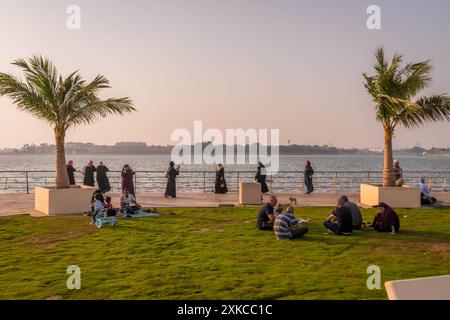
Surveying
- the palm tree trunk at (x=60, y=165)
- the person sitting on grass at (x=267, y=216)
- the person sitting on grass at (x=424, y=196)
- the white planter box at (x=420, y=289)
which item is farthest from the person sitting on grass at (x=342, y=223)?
the palm tree trunk at (x=60, y=165)

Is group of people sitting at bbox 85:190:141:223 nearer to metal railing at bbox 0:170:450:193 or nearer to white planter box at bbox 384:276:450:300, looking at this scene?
metal railing at bbox 0:170:450:193

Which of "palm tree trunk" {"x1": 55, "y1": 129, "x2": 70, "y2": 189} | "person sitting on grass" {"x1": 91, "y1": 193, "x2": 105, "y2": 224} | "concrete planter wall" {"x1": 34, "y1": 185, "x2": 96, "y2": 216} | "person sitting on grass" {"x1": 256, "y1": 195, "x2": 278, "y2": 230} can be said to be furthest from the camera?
"palm tree trunk" {"x1": 55, "y1": 129, "x2": 70, "y2": 189}

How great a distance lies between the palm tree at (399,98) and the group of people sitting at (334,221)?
6.35 m

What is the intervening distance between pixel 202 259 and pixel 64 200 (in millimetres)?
8993

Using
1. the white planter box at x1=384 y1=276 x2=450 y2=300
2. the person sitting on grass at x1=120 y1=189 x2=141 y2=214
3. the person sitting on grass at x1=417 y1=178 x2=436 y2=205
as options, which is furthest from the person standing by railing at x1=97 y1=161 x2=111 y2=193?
the white planter box at x1=384 y1=276 x2=450 y2=300

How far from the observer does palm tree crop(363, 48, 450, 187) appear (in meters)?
18.9

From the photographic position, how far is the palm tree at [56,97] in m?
17.8

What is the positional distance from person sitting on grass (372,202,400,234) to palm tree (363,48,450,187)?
6251 millimetres

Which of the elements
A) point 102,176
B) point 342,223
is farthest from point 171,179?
point 342,223

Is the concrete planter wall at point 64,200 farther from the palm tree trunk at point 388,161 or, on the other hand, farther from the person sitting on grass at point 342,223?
the palm tree trunk at point 388,161

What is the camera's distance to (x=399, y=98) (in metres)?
18.9
